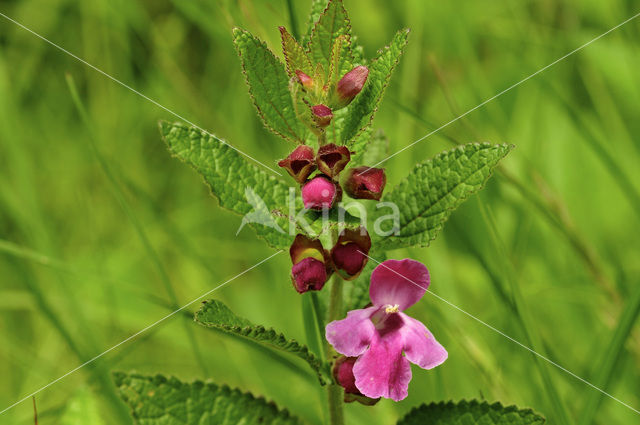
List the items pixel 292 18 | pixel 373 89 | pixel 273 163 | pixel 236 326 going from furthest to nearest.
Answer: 1. pixel 273 163
2. pixel 292 18
3. pixel 373 89
4. pixel 236 326

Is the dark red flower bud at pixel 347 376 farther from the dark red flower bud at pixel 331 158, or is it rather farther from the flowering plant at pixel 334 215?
the dark red flower bud at pixel 331 158

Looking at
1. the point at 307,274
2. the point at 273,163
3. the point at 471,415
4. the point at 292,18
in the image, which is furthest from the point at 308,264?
the point at 273,163

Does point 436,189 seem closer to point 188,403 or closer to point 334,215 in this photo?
point 334,215

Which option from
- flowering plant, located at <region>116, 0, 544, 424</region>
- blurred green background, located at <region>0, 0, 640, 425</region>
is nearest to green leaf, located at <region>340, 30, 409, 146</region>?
flowering plant, located at <region>116, 0, 544, 424</region>

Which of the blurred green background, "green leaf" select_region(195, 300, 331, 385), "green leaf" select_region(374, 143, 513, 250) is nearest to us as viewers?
"green leaf" select_region(195, 300, 331, 385)

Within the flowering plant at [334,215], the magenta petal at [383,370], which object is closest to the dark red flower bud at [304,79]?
the flowering plant at [334,215]

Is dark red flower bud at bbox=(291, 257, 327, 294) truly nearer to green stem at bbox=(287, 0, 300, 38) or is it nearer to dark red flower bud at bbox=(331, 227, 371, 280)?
dark red flower bud at bbox=(331, 227, 371, 280)
